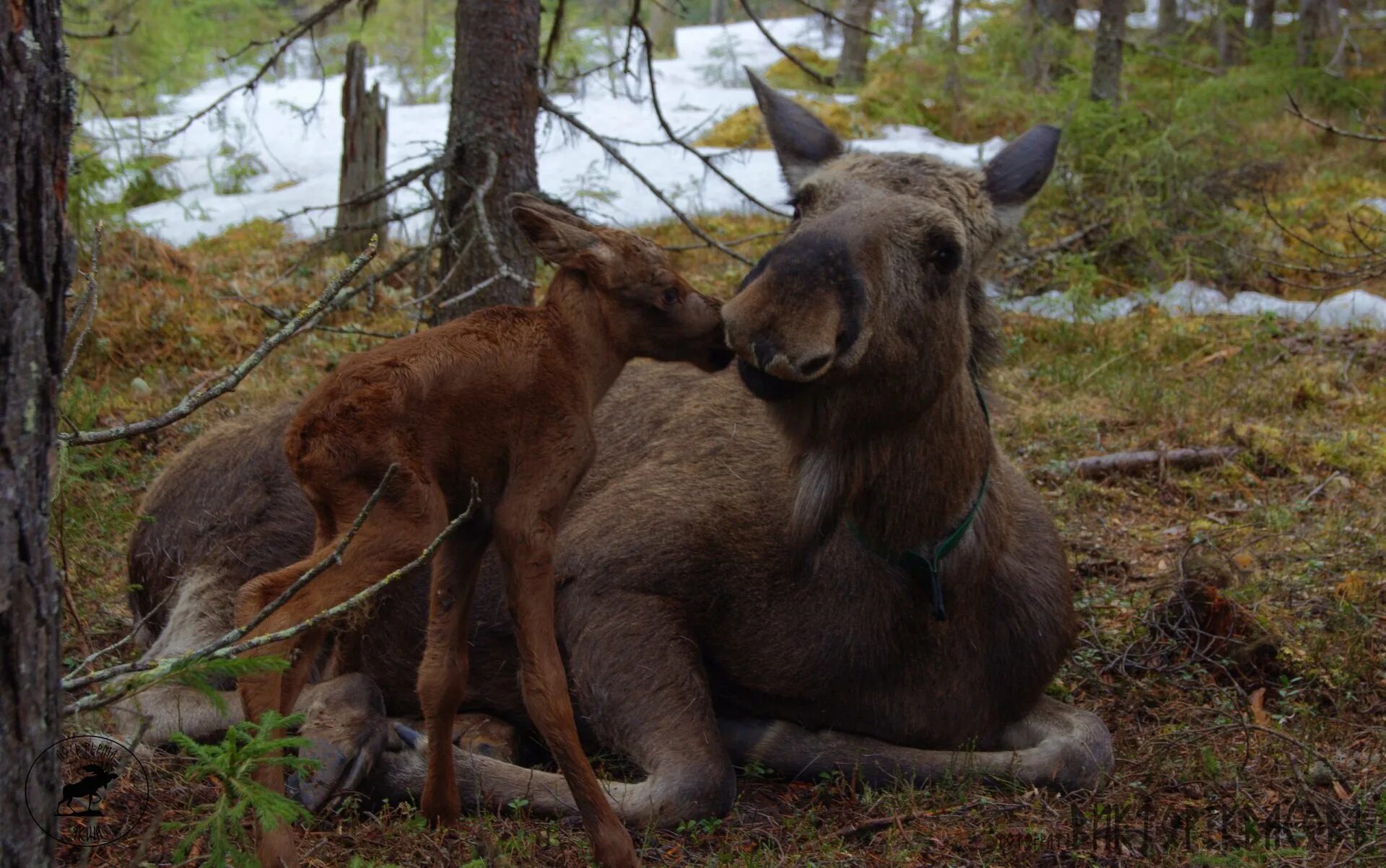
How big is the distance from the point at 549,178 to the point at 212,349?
6.34 meters

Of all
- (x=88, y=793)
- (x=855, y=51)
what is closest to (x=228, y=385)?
(x=88, y=793)

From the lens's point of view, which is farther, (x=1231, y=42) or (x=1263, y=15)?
(x=1231, y=42)

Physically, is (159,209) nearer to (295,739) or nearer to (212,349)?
(212,349)

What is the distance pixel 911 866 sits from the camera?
3.79m

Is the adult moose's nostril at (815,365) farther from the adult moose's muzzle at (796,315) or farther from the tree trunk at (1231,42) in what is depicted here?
the tree trunk at (1231,42)

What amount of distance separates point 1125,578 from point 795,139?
290cm

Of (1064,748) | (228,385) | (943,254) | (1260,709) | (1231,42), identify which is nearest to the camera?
(228,385)

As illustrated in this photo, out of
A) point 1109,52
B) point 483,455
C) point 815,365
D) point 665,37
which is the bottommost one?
point 483,455

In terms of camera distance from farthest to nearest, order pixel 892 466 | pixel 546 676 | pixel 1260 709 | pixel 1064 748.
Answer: pixel 1260 709 < pixel 1064 748 < pixel 892 466 < pixel 546 676

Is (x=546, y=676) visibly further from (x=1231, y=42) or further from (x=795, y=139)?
(x=1231, y=42)

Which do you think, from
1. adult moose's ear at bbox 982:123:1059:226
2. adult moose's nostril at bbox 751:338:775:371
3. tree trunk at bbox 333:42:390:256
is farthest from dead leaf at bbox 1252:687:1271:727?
tree trunk at bbox 333:42:390:256

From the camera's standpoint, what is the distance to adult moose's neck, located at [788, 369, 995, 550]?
435 centimetres

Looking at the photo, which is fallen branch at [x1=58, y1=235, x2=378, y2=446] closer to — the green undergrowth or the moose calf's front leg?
the moose calf's front leg

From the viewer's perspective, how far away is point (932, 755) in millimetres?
4781
